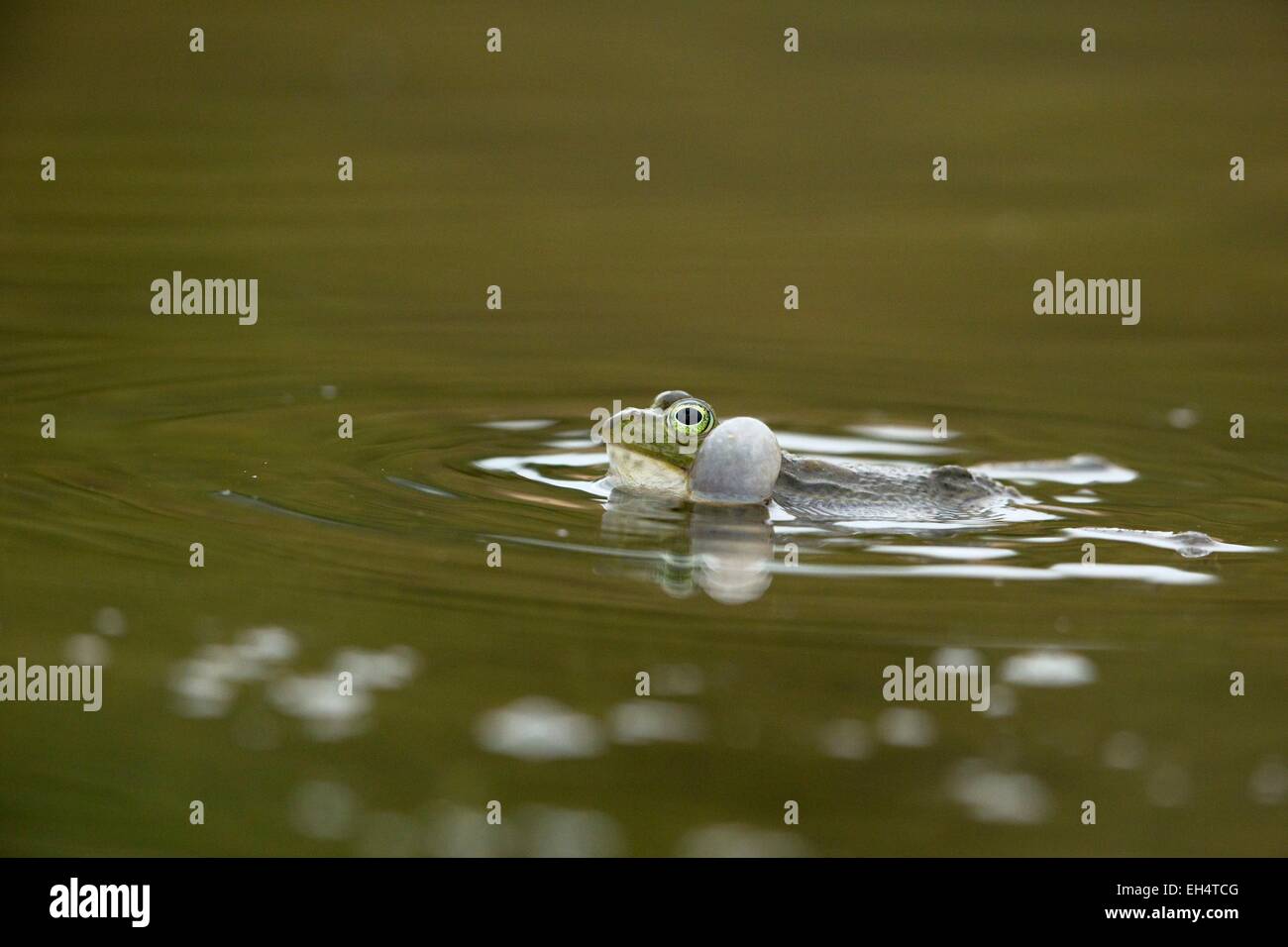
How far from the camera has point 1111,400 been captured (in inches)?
319

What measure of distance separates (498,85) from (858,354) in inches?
290

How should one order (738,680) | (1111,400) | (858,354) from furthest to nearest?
(858,354), (1111,400), (738,680)

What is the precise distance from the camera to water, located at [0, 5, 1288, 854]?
3807mm

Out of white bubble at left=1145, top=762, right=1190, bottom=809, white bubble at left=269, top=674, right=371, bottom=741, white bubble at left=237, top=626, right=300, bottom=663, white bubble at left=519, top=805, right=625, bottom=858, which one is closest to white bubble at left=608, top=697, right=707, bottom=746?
white bubble at left=519, top=805, right=625, bottom=858

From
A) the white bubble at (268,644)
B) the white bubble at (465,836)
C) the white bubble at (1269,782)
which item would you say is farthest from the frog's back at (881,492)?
the white bubble at (465,836)

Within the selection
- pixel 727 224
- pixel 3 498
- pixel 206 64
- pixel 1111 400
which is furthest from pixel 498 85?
pixel 3 498

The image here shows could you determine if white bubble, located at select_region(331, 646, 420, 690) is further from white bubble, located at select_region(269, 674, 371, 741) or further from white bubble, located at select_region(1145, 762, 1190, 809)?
white bubble, located at select_region(1145, 762, 1190, 809)

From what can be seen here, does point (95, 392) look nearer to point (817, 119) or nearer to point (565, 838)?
point (565, 838)

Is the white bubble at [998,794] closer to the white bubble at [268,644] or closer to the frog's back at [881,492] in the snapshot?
the white bubble at [268,644]

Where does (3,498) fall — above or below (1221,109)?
below

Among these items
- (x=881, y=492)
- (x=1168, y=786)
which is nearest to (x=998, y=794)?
(x=1168, y=786)

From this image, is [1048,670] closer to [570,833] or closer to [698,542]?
[698,542]

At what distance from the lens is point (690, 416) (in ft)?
18.9

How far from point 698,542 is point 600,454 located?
138cm
